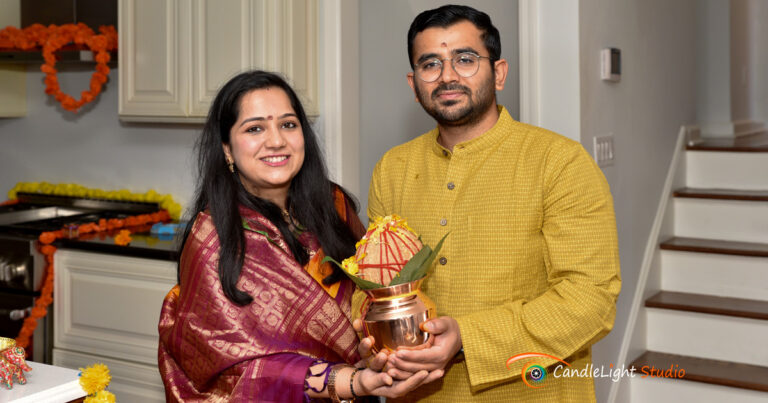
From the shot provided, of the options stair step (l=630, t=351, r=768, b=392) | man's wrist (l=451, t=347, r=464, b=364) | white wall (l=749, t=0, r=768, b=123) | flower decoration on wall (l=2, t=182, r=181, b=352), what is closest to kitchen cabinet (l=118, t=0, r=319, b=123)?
flower decoration on wall (l=2, t=182, r=181, b=352)

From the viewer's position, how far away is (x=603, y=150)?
2699mm

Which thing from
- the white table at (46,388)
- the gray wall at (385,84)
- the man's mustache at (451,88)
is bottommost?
the white table at (46,388)

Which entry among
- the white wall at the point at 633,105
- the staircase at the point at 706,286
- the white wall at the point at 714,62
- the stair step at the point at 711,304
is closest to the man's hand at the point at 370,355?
the white wall at the point at 633,105

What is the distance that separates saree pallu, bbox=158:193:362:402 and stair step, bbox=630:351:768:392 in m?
1.85

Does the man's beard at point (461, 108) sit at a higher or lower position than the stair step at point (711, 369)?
higher

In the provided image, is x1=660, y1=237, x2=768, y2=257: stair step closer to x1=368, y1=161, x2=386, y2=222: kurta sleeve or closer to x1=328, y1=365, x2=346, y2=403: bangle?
x1=368, y1=161, x2=386, y2=222: kurta sleeve

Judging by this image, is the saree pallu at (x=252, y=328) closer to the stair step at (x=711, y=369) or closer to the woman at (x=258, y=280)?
the woman at (x=258, y=280)

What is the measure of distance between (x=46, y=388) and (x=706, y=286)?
117 inches

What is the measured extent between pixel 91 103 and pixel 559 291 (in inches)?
121

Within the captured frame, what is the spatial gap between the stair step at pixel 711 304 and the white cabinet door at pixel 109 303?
210cm

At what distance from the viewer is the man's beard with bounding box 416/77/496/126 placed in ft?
5.29

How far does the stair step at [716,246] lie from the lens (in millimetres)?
3359

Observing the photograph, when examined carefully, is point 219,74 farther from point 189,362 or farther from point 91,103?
point 189,362

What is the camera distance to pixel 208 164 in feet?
5.77
